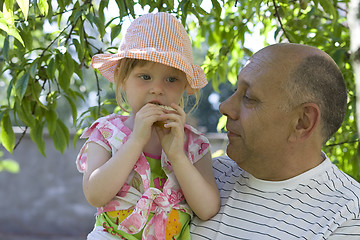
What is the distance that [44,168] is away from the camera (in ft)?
30.7

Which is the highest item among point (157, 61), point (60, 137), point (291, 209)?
point (157, 61)

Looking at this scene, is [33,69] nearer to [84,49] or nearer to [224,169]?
[84,49]

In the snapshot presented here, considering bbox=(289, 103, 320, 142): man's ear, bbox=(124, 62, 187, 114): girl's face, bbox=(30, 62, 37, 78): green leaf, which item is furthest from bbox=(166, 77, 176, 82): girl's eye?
bbox=(30, 62, 37, 78): green leaf

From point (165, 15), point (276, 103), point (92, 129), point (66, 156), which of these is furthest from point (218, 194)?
point (66, 156)

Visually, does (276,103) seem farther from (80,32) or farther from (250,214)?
(80,32)

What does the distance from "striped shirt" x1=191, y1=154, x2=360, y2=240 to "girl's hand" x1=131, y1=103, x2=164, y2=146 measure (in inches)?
15.9

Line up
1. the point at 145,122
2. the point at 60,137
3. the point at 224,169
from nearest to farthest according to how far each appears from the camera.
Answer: the point at 145,122 < the point at 224,169 < the point at 60,137

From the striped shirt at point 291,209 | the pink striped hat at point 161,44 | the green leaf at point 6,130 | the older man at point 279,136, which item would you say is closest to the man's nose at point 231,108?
the older man at point 279,136

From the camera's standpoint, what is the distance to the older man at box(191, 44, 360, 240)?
6.01ft

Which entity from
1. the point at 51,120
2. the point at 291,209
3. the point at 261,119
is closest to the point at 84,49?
the point at 51,120

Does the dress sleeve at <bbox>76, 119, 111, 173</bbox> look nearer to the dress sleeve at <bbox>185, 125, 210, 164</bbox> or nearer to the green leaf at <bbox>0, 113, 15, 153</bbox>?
the dress sleeve at <bbox>185, 125, 210, 164</bbox>

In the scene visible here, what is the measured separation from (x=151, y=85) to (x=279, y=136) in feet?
1.56

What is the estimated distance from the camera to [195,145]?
1953 mm

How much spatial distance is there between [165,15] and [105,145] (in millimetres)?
510
